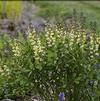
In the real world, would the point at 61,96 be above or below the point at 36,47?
below

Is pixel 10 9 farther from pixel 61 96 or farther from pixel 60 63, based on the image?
pixel 60 63

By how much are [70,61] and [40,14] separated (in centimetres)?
1322

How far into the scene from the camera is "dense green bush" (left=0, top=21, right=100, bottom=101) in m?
5.50

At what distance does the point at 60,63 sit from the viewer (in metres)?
5.54

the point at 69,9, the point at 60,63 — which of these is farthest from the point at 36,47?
the point at 69,9

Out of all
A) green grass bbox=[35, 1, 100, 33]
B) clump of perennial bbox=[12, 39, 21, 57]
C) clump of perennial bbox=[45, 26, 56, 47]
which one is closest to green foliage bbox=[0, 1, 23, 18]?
green grass bbox=[35, 1, 100, 33]

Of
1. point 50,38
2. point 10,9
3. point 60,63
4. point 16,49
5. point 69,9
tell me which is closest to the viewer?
point 60,63

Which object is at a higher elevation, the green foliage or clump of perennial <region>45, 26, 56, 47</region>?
clump of perennial <region>45, 26, 56, 47</region>

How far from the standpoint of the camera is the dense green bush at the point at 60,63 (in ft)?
18.0

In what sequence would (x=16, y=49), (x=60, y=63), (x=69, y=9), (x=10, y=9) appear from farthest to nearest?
(x=69, y=9) → (x=10, y=9) → (x=16, y=49) → (x=60, y=63)

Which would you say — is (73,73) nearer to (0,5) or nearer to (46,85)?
(46,85)

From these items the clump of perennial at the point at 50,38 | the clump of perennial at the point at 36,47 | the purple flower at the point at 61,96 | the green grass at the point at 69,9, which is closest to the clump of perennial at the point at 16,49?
the clump of perennial at the point at 36,47

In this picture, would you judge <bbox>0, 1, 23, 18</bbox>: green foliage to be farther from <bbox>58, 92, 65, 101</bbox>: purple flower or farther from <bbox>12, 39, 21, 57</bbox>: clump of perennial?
<bbox>58, 92, 65, 101</bbox>: purple flower

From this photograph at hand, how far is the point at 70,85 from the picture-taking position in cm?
561
